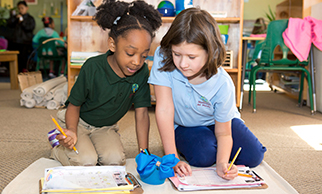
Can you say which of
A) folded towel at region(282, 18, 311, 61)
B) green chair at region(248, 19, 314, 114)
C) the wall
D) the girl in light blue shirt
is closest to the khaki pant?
the girl in light blue shirt

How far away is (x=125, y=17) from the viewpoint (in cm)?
113

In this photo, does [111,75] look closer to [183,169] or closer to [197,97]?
[197,97]

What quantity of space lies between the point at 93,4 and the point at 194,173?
186cm

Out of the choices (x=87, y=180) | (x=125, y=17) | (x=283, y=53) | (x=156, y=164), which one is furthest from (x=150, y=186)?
(x=283, y=53)

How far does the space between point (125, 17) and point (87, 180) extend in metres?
0.60

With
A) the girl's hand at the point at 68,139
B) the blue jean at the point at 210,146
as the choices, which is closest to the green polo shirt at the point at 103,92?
the girl's hand at the point at 68,139

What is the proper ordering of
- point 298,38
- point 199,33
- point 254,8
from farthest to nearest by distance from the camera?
point 254,8
point 298,38
point 199,33

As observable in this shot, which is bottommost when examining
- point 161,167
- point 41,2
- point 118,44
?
point 161,167

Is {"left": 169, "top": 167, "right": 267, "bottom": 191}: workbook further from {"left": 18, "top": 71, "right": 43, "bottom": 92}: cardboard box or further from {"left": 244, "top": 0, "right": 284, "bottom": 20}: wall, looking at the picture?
{"left": 244, "top": 0, "right": 284, "bottom": 20}: wall

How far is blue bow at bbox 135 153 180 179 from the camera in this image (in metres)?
0.95

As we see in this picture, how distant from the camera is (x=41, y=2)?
6496 millimetres

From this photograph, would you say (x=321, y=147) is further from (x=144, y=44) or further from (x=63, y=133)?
(x=63, y=133)

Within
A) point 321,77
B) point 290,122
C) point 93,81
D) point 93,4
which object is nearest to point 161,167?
point 93,81

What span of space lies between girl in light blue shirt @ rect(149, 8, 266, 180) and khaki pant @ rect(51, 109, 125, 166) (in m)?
0.22
